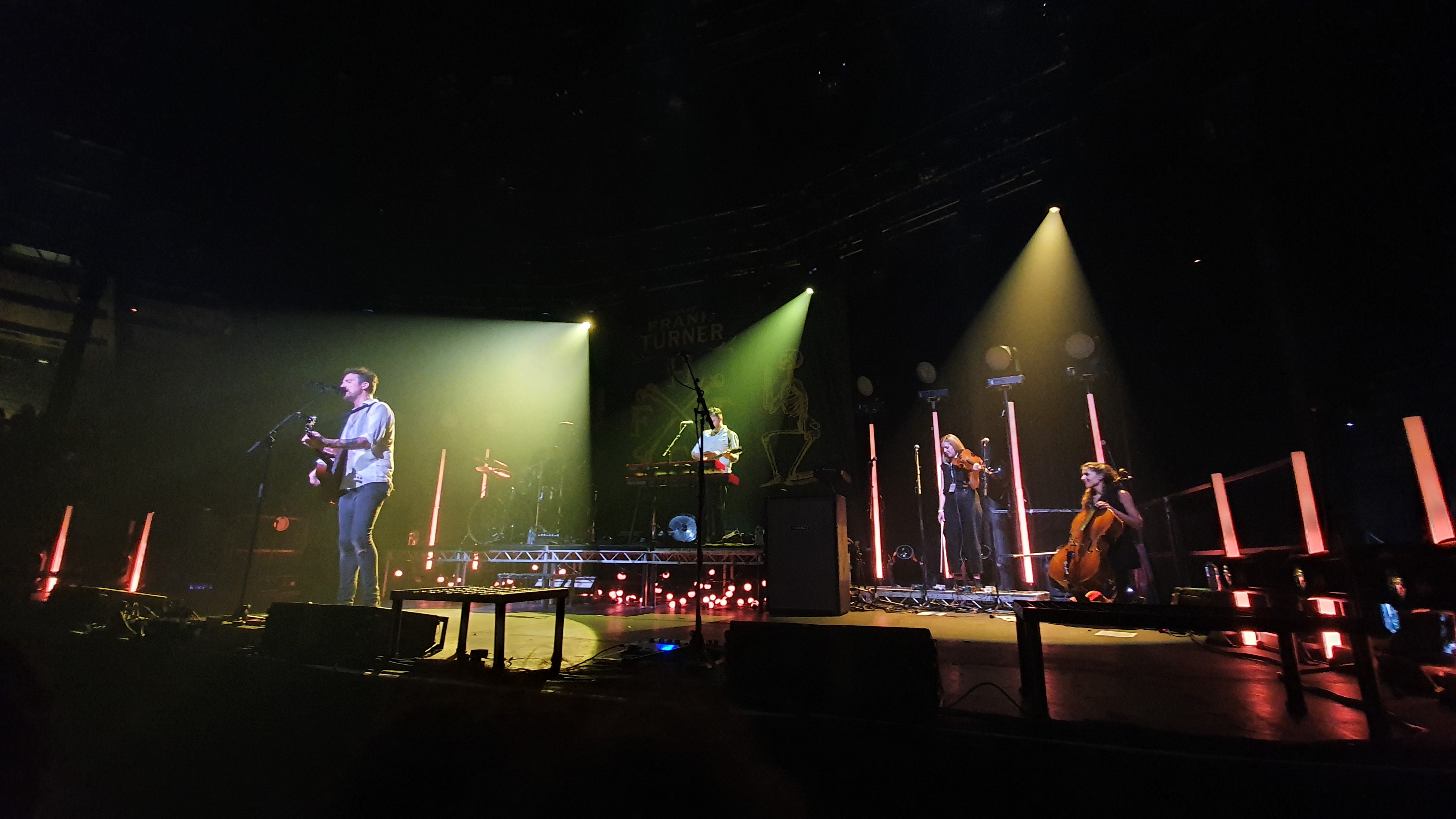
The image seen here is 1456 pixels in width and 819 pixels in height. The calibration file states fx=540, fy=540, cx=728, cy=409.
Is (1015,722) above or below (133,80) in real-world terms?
below

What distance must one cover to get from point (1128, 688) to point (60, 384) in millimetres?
12802

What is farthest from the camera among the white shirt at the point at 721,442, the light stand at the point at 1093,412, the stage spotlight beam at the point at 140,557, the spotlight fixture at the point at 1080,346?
the white shirt at the point at 721,442

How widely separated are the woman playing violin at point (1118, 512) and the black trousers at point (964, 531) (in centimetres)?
127

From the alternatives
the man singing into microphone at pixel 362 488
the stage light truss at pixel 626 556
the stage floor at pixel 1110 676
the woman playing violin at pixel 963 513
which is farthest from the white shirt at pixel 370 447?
the woman playing violin at pixel 963 513

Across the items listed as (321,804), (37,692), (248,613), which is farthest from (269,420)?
(321,804)

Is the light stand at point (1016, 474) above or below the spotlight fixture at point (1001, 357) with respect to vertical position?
below

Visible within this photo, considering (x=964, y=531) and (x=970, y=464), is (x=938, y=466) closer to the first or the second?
(x=970, y=464)

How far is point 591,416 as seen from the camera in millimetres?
9562

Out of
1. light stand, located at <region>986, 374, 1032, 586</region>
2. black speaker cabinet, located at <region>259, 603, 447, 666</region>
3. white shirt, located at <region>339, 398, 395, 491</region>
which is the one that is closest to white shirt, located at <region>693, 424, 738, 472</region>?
light stand, located at <region>986, 374, 1032, 586</region>

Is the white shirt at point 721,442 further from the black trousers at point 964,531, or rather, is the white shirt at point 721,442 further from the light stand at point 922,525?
the black trousers at point 964,531

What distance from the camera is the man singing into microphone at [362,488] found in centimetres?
441

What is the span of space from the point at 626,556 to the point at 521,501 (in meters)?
2.32

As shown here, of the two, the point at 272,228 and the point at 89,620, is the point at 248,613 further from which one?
the point at 272,228

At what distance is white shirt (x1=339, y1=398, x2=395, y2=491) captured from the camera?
14.5 ft
